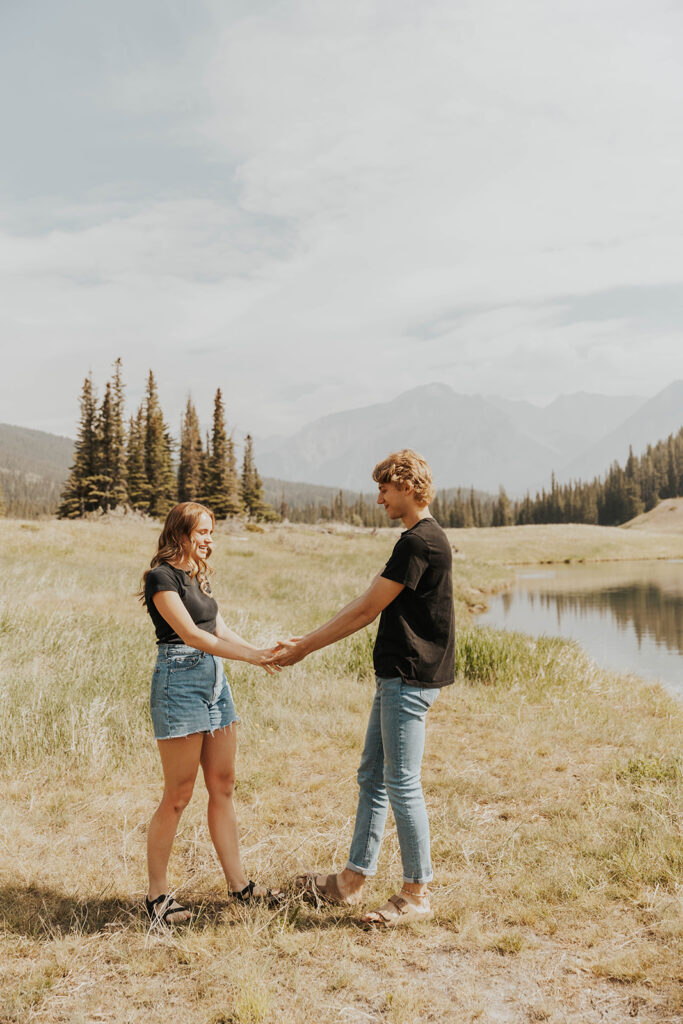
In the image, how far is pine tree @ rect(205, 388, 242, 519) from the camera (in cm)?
6147

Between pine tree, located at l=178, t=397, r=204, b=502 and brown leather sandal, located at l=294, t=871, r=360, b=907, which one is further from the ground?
pine tree, located at l=178, t=397, r=204, b=502

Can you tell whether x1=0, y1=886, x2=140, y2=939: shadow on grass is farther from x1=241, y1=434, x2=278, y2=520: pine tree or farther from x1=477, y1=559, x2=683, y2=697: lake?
x1=241, y1=434, x2=278, y2=520: pine tree

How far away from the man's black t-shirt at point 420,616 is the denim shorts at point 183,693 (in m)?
1.03

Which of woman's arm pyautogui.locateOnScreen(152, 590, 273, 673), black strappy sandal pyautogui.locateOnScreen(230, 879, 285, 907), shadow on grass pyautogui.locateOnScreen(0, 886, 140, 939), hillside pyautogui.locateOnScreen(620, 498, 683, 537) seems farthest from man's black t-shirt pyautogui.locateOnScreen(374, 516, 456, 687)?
hillside pyautogui.locateOnScreen(620, 498, 683, 537)

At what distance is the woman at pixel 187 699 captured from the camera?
13.1 feet

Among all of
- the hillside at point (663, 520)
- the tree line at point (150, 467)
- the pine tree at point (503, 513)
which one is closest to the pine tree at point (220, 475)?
the tree line at point (150, 467)

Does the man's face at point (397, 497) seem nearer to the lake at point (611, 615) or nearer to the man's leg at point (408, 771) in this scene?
the man's leg at point (408, 771)

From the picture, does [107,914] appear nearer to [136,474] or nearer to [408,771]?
[408,771]

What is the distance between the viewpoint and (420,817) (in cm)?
409

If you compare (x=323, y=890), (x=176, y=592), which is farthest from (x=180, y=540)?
(x=323, y=890)

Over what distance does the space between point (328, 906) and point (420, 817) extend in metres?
0.91

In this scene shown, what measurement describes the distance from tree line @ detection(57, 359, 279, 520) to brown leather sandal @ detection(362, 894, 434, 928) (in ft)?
183

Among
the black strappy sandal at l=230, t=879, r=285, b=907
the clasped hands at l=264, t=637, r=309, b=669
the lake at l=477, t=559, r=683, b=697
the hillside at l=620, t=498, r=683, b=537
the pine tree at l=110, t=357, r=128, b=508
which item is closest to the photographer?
the black strappy sandal at l=230, t=879, r=285, b=907

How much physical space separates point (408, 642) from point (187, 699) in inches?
52.6
